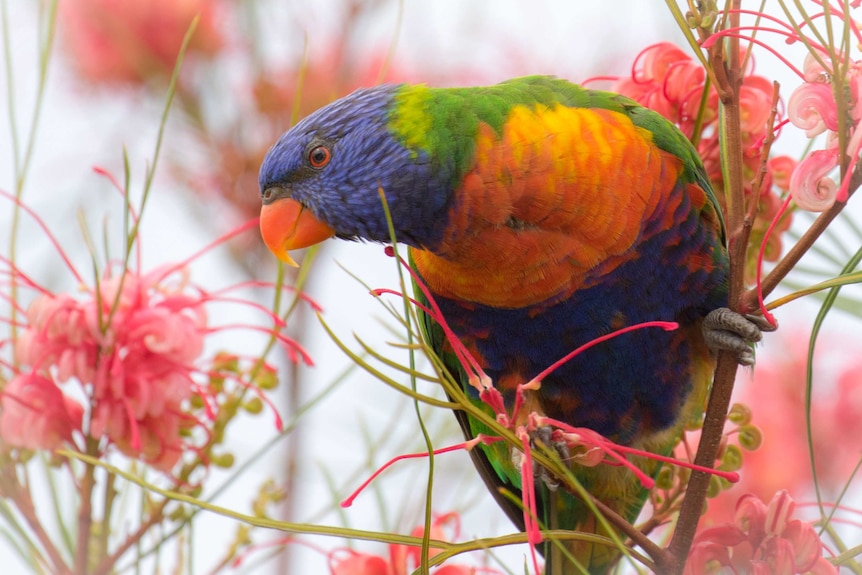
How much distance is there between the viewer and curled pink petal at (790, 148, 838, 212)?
3.20 ft

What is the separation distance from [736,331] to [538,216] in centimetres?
34

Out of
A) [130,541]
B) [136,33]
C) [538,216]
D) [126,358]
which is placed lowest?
[130,541]

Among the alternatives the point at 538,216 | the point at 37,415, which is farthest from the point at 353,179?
the point at 37,415

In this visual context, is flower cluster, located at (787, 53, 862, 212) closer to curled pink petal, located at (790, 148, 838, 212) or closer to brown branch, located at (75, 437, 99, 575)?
curled pink petal, located at (790, 148, 838, 212)

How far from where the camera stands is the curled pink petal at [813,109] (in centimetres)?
101

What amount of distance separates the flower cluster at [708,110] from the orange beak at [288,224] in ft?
1.91

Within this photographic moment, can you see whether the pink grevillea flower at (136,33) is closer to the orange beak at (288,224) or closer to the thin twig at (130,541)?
the orange beak at (288,224)

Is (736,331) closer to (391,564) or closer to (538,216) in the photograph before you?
(538,216)

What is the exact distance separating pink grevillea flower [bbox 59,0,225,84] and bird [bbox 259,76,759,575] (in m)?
1.07

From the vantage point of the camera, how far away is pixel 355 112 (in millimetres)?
1531

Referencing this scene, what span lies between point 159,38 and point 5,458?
4.91 feet

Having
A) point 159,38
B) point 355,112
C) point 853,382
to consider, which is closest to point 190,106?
point 159,38

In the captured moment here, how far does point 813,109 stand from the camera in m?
1.02

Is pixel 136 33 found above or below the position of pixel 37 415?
above
